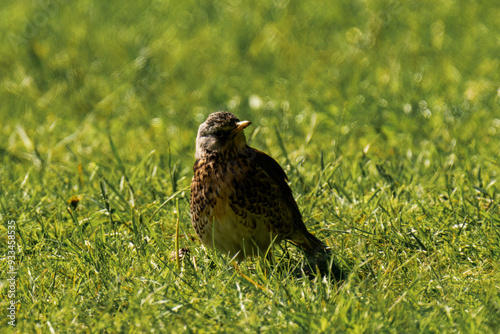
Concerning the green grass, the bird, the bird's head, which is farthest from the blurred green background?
the bird's head

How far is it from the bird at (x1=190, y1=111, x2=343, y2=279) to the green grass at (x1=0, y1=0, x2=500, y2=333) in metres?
0.16

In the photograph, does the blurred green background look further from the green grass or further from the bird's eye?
the bird's eye

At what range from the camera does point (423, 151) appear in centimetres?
598

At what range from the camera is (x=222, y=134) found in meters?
4.38

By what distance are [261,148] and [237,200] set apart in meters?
2.13

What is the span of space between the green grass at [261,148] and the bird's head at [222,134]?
62 centimetres

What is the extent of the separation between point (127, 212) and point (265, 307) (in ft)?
5.57

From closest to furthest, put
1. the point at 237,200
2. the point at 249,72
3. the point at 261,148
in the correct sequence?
1. the point at 237,200
2. the point at 261,148
3. the point at 249,72

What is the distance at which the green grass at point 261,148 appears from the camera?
3.79 m

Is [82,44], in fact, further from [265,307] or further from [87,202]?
[265,307]

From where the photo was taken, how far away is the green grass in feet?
12.4

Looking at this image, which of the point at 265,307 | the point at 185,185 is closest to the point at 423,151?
the point at 185,185

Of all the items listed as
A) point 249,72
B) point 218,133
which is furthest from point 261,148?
point 218,133

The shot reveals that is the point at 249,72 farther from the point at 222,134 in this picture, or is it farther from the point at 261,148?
the point at 222,134
